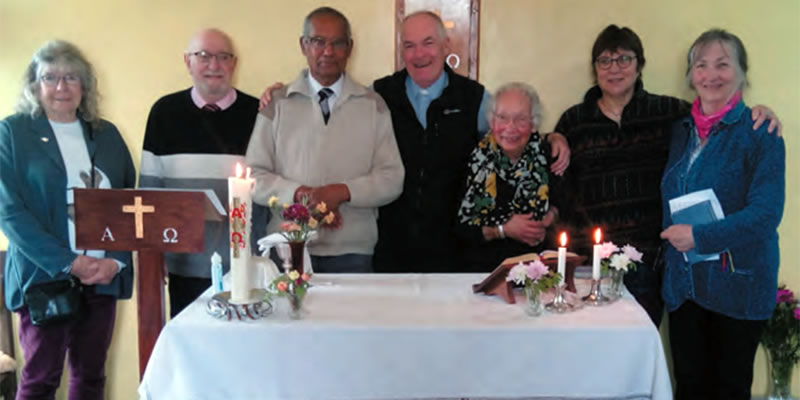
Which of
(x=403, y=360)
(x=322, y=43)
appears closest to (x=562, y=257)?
(x=403, y=360)

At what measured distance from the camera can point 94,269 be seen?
8.05ft

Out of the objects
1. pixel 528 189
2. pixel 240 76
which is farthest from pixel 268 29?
pixel 528 189

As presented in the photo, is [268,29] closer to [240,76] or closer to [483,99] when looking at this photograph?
[240,76]

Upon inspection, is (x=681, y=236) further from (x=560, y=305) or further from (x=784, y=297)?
(x=784, y=297)

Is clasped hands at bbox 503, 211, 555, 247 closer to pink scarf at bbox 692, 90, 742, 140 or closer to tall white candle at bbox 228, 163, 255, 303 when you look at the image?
pink scarf at bbox 692, 90, 742, 140

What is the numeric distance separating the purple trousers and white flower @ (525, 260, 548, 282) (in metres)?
1.84

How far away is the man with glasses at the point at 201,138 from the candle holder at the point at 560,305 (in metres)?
1.54

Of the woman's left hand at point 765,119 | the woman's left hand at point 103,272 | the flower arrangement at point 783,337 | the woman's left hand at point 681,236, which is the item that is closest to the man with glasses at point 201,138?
the woman's left hand at point 103,272

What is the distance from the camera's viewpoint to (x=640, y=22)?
3.10 meters

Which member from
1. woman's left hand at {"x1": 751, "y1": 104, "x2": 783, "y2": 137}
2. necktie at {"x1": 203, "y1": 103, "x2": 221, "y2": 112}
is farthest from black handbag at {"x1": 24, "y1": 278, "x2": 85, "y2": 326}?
woman's left hand at {"x1": 751, "y1": 104, "x2": 783, "y2": 137}

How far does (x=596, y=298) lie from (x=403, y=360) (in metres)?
0.68

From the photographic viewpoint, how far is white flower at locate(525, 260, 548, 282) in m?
1.78

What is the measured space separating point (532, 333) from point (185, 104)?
6.16ft

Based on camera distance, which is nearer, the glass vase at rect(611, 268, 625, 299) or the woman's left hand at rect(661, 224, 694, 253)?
the glass vase at rect(611, 268, 625, 299)
